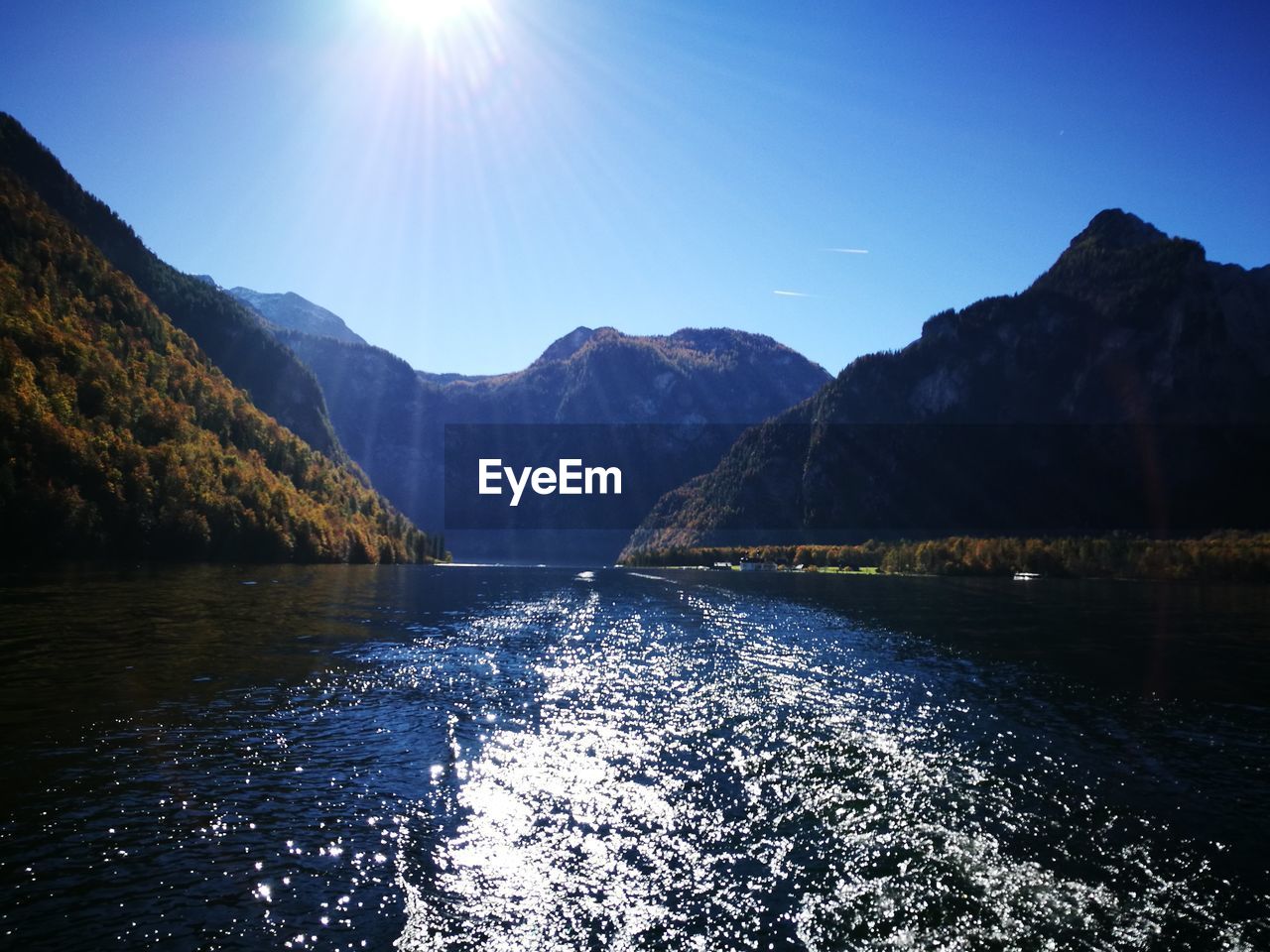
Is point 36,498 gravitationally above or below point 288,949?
above

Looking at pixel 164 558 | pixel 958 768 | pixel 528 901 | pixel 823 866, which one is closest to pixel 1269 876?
pixel 958 768

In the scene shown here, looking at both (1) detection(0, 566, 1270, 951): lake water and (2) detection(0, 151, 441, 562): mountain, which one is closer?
(1) detection(0, 566, 1270, 951): lake water

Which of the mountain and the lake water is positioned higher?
the mountain

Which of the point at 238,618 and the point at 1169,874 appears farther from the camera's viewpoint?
the point at 238,618

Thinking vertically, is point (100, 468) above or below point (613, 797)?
Result: above

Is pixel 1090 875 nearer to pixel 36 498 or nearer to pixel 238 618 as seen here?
pixel 238 618

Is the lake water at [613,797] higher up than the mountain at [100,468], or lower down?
lower down

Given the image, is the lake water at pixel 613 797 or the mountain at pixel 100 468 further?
the mountain at pixel 100 468

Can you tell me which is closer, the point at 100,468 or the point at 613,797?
the point at 613,797
